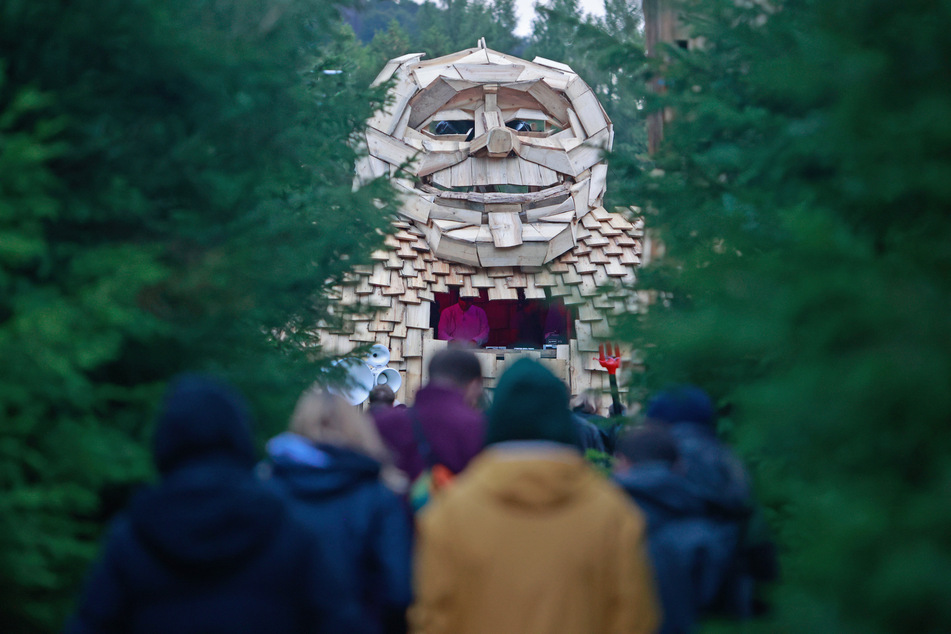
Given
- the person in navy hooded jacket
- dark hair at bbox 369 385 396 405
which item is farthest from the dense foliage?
dark hair at bbox 369 385 396 405

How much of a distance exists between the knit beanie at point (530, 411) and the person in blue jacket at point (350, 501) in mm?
518

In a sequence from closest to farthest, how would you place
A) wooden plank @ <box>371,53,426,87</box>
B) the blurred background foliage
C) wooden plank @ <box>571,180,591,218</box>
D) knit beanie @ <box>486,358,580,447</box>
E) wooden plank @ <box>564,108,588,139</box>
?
the blurred background foliage
knit beanie @ <box>486,358,580,447</box>
wooden plank @ <box>371,53,426,87</box>
wooden plank @ <box>571,180,591,218</box>
wooden plank @ <box>564,108,588,139</box>

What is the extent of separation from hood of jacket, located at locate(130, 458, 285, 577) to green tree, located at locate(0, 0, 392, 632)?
0.78 metres

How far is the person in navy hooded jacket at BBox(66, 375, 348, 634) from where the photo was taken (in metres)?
1.80

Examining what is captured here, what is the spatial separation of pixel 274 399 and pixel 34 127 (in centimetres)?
140

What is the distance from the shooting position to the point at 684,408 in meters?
2.66

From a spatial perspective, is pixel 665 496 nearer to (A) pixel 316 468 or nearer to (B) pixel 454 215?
(A) pixel 316 468

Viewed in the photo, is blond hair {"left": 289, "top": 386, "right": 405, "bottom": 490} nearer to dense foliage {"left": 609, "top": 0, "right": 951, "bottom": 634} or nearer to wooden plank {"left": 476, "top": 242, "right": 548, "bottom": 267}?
dense foliage {"left": 609, "top": 0, "right": 951, "bottom": 634}

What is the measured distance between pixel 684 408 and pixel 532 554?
992mm

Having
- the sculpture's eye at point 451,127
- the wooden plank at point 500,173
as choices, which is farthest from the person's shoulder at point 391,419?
the sculpture's eye at point 451,127

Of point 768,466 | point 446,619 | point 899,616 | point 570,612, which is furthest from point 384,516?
point 768,466

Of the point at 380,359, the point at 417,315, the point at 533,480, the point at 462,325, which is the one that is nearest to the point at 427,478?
the point at 533,480

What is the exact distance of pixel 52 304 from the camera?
2590 millimetres

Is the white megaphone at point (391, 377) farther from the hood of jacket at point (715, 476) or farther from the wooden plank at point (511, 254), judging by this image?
the hood of jacket at point (715, 476)
